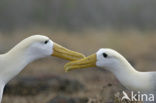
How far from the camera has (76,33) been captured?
20266 mm

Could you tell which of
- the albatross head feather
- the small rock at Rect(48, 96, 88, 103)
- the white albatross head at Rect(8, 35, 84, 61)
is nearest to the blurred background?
the small rock at Rect(48, 96, 88, 103)

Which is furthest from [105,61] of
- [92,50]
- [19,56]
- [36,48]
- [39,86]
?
[92,50]

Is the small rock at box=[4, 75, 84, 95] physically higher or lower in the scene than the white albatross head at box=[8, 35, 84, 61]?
higher

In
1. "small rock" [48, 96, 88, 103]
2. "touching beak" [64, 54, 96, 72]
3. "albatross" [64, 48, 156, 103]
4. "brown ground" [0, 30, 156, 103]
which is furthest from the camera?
"brown ground" [0, 30, 156, 103]

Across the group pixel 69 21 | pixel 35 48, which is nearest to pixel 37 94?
pixel 35 48

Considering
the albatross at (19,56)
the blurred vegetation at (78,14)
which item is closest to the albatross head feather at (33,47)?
the albatross at (19,56)

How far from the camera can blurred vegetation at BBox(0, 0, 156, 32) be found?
21078mm

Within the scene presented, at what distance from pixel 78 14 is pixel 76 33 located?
2632 millimetres

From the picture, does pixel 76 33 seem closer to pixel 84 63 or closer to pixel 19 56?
pixel 84 63

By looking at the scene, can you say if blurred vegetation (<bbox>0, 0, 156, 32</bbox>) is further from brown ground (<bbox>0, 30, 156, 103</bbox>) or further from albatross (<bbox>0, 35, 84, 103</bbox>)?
albatross (<bbox>0, 35, 84, 103</bbox>)

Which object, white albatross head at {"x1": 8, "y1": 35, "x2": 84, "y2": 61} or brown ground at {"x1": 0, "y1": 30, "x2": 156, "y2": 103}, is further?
brown ground at {"x1": 0, "y1": 30, "x2": 156, "y2": 103}

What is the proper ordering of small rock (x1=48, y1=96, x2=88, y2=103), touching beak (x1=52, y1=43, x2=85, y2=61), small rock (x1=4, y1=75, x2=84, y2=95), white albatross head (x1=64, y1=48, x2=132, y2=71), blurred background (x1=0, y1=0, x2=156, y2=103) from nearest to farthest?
white albatross head (x1=64, y1=48, x2=132, y2=71) → touching beak (x1=52, y1=43, x2=85, y2=61) → small rock (x1=48, y1=96, x2=88, y2=103) → small rock (x1=4, y1=75, x2=84, y2=95) → blurred background (x1=0, y1=0, x2=156, y2=103)

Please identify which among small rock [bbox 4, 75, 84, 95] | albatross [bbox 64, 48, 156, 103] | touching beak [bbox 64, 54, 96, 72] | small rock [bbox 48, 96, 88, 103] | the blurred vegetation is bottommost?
albatross [bbox 64, 48, 156, 103]

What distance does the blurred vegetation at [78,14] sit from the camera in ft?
69.2
